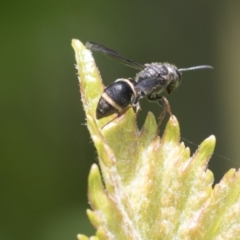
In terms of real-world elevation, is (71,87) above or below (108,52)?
above

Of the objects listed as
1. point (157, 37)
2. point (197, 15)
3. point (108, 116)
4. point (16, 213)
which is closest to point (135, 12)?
point (157, 37)

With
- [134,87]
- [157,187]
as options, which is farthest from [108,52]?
[157,187]

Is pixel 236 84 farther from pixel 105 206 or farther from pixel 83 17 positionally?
pixel 105 206

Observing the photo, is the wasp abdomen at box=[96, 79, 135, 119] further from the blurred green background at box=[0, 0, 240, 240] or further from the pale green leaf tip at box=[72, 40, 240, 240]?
the blurred green background at box=[0, 0, 240, 240]

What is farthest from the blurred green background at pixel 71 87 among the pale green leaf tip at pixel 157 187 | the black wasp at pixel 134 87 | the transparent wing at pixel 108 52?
the pale green leaf tip at pixel 157 187

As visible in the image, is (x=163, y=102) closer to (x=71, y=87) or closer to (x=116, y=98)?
(x=116, y=98)

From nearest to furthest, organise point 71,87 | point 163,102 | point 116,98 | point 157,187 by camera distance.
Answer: point 157,187
point 116,98
point 163,102
point 71,87

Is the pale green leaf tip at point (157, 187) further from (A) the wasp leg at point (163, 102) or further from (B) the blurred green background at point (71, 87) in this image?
(B) the blurred green background at point (71, 87)
